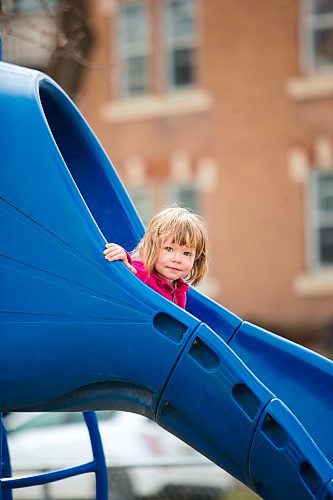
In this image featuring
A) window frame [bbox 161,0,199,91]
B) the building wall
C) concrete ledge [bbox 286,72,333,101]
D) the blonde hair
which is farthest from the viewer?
window frame [bbox 161,0,199,91]

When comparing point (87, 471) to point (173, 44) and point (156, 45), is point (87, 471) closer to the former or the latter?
point (156, 45)

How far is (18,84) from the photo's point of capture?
3.71 metres

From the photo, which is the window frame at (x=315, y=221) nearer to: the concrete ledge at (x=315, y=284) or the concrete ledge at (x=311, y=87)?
the concrete ledge at (x=315, y=284)

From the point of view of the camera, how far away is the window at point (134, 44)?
711 inches

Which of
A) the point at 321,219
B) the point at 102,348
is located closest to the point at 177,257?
the point at 102,348

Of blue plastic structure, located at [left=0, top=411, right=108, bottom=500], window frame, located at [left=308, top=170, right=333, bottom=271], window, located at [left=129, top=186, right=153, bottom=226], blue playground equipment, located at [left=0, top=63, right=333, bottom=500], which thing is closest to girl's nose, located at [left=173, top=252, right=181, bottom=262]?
blue playground equipment, located at [left=0, top=63, right=333, bottom=500]

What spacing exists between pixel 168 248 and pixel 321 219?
43.8 feet

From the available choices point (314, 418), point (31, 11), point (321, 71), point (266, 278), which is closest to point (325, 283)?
point (266, 278)

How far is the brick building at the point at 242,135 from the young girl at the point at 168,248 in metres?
12.8

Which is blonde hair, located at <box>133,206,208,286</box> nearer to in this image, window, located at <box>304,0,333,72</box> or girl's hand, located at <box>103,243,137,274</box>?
girl's hand, located at <box>103,243,137,274</box>

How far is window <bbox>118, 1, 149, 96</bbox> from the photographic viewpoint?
18062 mm

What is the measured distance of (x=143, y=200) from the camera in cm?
1786

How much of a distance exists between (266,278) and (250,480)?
13.5 m

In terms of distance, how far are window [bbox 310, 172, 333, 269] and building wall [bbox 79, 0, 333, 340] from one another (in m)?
0.18
